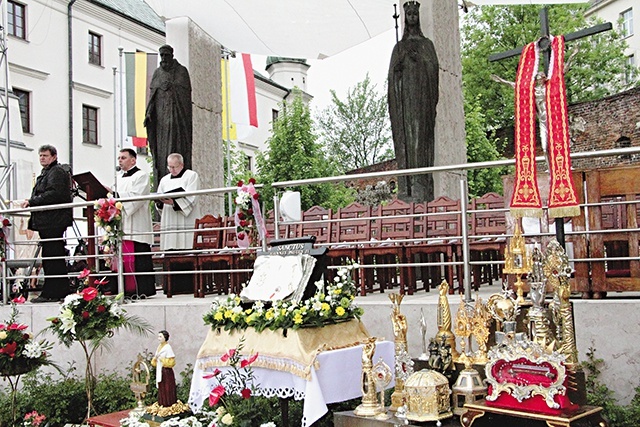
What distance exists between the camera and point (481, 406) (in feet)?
13.1

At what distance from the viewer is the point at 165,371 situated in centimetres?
574

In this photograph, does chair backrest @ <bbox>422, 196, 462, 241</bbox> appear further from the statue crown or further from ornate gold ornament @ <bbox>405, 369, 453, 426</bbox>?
ornate gold ornament @ <bbox>405, 369, 453, 426</bbox>

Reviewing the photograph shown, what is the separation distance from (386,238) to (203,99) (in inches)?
196

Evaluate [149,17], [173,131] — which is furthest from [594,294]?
[149,17]

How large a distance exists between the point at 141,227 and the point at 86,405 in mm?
2344

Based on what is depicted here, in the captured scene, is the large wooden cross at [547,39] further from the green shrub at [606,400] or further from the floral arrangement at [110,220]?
the floral arrangement at [110,220]

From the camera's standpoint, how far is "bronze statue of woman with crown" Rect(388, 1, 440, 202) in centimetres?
1027

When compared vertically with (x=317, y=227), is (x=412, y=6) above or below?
above

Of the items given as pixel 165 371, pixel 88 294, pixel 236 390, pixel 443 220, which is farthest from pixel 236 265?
pixel 236 390

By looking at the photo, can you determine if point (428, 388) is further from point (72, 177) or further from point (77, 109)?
point (77, 109)

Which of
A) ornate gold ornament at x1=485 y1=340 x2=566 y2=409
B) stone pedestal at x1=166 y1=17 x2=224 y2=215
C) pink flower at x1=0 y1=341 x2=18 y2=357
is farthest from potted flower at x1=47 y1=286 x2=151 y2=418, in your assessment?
stone pedestal at x1=166 y1=17 x2=224 y2=215

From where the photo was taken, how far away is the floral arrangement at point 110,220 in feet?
25.9

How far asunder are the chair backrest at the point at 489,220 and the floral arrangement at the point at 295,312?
247cm

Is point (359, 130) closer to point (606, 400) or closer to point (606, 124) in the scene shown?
point (606, 124)
